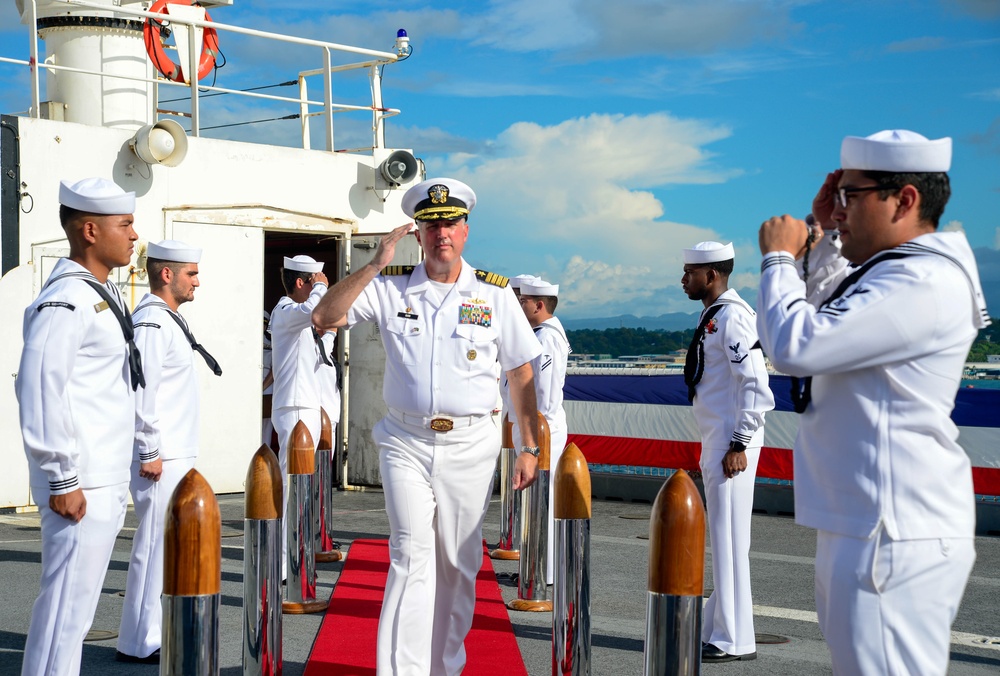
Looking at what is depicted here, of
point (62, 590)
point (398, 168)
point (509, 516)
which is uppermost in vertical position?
point (398, 168)

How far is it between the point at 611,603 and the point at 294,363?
10.8 feet

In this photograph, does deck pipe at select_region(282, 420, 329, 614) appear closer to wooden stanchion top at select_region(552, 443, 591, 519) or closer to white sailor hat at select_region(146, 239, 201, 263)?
white sailor hat at select_region(146, 239, 201, 263)

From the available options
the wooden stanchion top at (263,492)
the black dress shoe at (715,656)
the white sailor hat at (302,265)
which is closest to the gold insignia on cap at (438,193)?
the wooden stanchion top at (263,492)

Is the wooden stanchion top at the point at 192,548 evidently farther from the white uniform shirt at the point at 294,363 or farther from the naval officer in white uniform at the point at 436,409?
the white uniform shirt at the point at 294,363

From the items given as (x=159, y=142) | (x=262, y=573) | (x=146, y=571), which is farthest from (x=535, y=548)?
(x=159, y=142)

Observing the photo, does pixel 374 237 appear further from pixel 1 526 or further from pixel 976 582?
pixel 976 582

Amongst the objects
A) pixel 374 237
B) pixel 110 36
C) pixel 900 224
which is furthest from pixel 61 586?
pixel 110 36

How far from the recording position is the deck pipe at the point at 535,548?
301 inches

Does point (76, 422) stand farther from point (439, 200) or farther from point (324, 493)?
point (324, 493)

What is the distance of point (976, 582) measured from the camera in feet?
28.6

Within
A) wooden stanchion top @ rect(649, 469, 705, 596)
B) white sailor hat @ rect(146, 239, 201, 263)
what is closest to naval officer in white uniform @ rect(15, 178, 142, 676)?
white sailor hat @ rect(146, 239, 201, 263)

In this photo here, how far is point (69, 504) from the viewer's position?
14.1ft

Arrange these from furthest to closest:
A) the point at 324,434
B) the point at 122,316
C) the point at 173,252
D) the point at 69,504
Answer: the point at 324,434, the point at 173,252, the point at 122,316, the point at 69,504

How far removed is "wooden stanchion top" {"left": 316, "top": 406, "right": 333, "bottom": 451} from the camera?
9.48m
